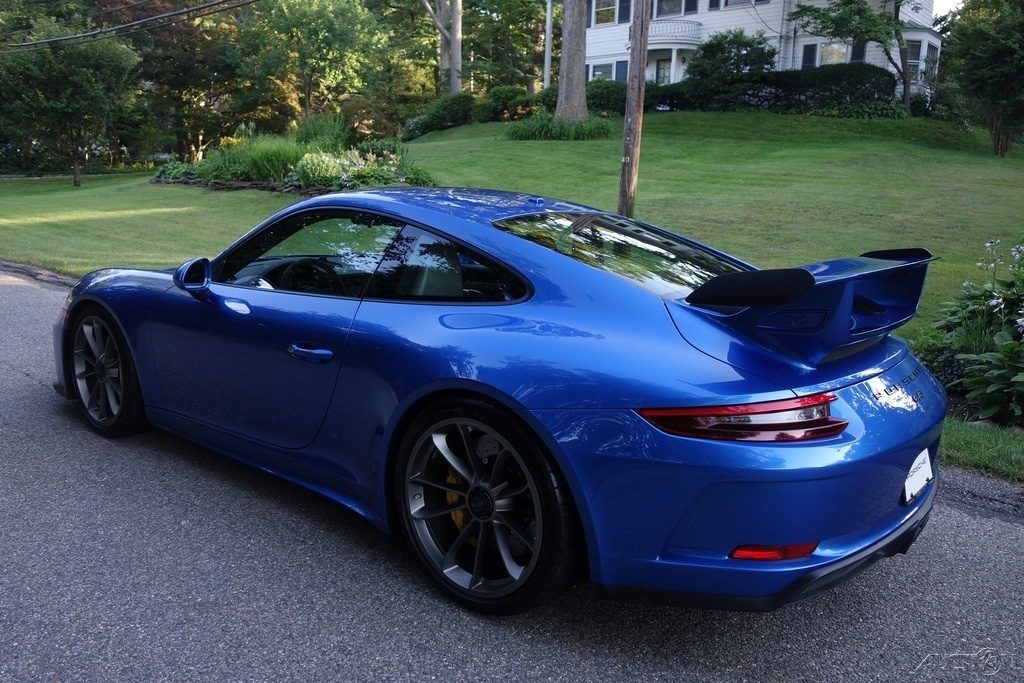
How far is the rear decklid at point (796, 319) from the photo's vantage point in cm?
257

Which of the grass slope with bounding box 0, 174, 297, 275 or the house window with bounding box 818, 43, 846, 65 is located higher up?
the house window with bounding box 818, 43, 846, 65

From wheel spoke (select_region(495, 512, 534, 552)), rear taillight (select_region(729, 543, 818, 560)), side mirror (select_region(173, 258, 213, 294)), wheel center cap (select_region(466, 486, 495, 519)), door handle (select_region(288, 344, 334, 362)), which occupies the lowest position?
wheel spoke (select_region(495, 512, 534, 552))

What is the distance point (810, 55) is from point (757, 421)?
35426mm

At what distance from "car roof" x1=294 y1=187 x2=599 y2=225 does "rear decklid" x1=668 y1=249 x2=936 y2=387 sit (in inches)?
37.3

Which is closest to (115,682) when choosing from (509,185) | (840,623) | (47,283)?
(840,623)

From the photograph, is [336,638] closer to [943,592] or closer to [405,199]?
[405,199]

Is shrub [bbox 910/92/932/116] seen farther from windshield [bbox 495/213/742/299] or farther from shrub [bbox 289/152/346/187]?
windshield [bbox 495/213/742/299]

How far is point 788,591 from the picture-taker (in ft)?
8.21

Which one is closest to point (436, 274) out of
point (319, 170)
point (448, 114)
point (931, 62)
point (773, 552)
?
point (773, 552)

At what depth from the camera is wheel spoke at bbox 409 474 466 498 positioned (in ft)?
9.89

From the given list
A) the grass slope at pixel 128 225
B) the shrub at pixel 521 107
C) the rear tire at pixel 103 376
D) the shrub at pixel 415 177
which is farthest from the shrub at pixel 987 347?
the shrub at pixel 521 107

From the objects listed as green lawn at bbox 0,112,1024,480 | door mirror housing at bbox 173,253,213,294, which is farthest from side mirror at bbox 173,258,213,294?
green lawn at bbox 0,112,1024,480

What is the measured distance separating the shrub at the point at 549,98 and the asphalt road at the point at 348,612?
A: 28.0m

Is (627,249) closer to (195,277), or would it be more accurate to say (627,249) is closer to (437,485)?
(437,485)
